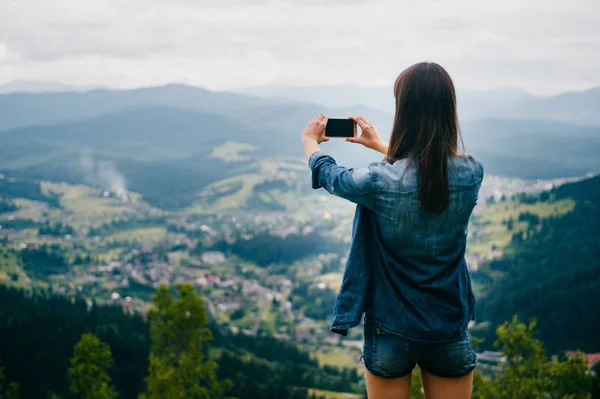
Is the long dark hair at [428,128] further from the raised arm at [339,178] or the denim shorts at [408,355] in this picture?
the denim shorts at [408,355]

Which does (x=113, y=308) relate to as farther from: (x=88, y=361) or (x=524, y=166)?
(x=524, y=166)

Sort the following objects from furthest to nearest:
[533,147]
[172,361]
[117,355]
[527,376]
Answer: [533,147]
[117,355]
[172,361]
[527,376]

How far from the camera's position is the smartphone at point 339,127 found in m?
2.26

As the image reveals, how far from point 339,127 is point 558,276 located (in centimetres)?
4875

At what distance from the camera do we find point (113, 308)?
37.5m

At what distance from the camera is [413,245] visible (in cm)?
186

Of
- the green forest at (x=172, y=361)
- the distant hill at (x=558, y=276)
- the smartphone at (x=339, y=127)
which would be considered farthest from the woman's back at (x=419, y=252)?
the distant hill at (x=558, y=276)

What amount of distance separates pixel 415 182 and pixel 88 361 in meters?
13.0

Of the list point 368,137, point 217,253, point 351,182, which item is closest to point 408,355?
point 351,182

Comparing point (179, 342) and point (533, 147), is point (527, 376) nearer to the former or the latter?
point (179, 342)

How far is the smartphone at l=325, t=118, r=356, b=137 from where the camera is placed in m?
2.26

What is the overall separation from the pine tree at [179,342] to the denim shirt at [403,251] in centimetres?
991

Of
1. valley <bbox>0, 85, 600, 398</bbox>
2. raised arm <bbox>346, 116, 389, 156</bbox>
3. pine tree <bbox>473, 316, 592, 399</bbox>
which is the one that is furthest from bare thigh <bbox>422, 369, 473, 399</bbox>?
valley <bbox>0, 85, 600, 398</bbox>

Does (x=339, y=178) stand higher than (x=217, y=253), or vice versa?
(x=339, y=178)
